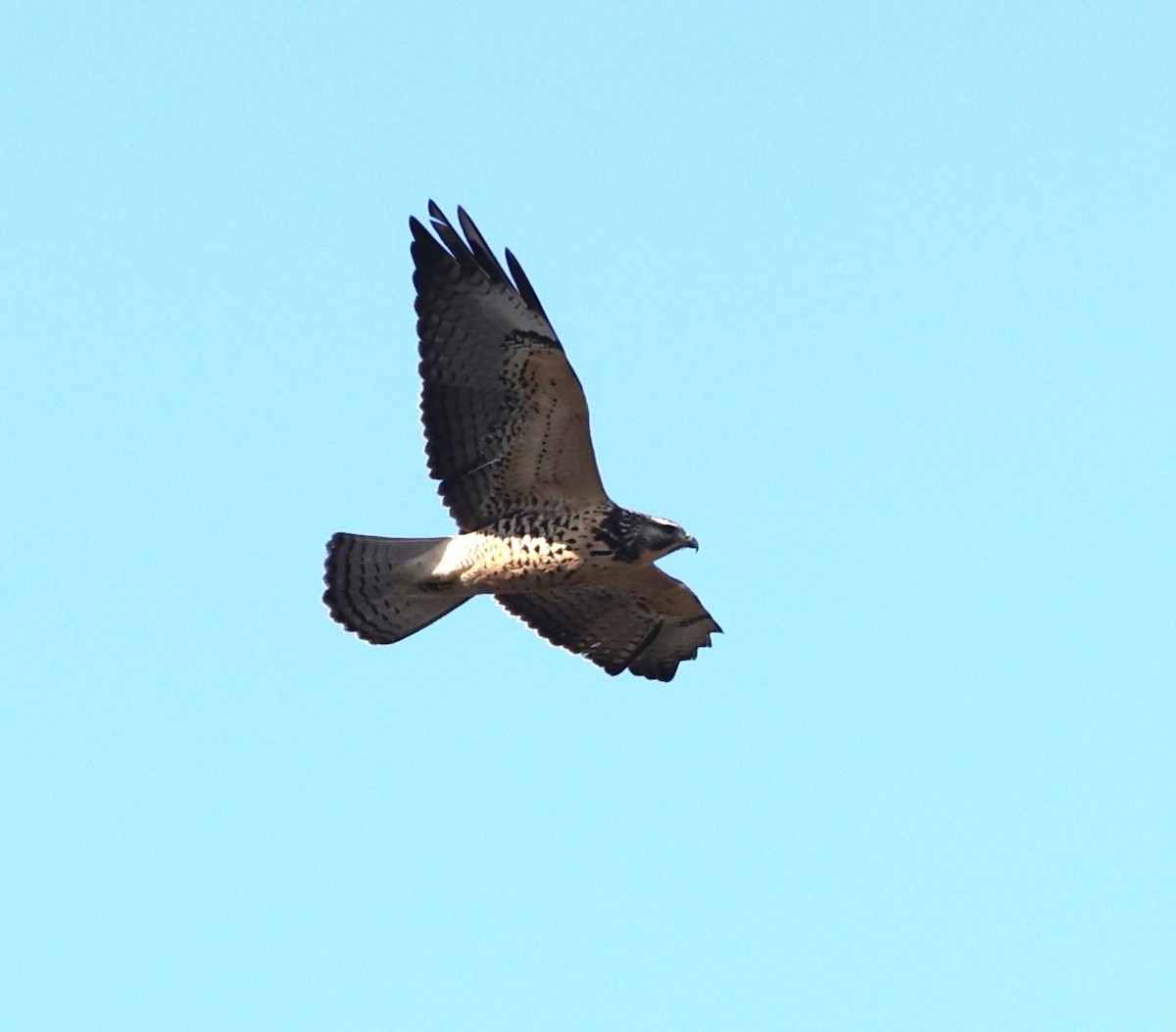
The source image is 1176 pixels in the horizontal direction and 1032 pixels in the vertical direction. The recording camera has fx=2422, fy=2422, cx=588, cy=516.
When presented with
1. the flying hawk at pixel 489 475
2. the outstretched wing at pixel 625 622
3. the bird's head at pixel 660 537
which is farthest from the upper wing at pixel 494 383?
the outstretched wing at pixel 625 622

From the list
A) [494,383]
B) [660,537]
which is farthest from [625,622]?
[494,383]

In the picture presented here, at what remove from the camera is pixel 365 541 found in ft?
46.7

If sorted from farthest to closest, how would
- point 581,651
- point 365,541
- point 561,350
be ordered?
point 581,651 < point 365,541 < point 561,350

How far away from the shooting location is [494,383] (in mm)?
13570

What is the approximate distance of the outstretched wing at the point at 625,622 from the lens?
15.0 metres

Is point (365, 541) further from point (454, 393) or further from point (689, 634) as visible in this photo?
point (689, 634)

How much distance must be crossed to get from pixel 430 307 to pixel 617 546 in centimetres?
171

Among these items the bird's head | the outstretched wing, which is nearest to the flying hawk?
the bird's head

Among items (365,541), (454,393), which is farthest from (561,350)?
(365,541)

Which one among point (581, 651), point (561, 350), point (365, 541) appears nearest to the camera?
point (561, 350)

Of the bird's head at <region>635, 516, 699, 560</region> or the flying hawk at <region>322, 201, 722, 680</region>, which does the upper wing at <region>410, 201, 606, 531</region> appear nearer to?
the flying hawk at <region>322, 201, 722, 680</region>

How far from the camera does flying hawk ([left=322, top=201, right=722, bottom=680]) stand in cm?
1348

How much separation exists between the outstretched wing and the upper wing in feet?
4.25

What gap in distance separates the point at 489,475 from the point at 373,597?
1088 millimetres
